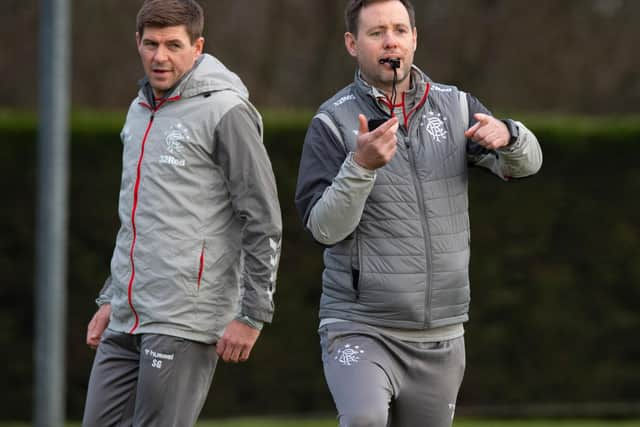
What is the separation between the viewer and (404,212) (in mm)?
4445

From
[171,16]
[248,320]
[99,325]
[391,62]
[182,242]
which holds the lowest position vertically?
[99,325]

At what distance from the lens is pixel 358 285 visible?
4457 millimetres

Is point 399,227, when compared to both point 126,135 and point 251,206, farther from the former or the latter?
point 126,135

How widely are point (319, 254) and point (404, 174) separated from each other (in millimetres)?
5076

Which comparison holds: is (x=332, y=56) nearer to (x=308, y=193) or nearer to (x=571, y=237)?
(x=571, y=237)

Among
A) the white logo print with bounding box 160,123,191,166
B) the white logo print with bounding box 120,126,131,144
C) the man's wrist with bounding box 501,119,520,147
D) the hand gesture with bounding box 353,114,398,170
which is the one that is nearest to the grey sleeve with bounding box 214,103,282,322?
the white logo print with bounding box 160,123,191,166

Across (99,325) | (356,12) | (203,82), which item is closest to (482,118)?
(356,12)

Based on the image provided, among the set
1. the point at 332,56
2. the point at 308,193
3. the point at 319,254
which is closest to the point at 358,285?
the point at 308,193

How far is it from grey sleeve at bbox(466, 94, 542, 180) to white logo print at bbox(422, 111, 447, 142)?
0.12 meters

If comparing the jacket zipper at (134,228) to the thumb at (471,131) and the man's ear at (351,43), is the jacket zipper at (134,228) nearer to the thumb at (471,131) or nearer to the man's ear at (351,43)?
the man's ear at (351,43)

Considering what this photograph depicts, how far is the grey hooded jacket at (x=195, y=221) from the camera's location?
4.50 meters

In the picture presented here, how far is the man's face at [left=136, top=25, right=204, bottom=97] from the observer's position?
461 centimetres

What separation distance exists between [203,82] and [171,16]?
0.27m

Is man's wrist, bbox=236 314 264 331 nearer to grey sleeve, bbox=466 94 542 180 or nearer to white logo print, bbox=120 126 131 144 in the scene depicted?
white logo print, bbox=120 126 131 144
